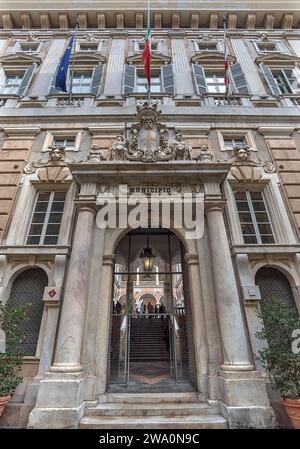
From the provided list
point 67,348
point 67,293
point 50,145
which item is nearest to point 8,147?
point 50,145

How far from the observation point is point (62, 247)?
26.9ft

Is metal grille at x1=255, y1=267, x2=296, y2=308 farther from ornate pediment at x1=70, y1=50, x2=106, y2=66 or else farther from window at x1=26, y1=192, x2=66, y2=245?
ornate pediment at x1=70, y1=50, x2=106, y2=66

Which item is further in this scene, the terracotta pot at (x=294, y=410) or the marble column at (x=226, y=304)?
the marble column at (x=226, y=304)

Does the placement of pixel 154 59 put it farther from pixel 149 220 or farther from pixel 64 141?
pixel 149 220

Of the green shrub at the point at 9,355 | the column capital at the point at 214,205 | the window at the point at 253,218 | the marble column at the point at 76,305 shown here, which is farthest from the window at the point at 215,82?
the green shrub at the point at 9,355

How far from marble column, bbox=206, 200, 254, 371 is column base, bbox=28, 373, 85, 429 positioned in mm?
3600

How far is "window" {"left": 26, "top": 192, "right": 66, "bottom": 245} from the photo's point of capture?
29.4 ft

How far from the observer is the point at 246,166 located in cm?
993

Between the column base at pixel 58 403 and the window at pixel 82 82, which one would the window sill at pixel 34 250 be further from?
the window at pixel 82 82

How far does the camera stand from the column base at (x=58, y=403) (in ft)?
17.7

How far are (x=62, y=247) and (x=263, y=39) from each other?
60.0ft

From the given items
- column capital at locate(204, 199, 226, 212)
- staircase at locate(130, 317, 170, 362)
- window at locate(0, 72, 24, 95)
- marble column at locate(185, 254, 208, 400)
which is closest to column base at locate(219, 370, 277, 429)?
marble column at locate(185, 254, 208, 400)

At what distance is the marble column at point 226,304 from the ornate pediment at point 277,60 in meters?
12.1

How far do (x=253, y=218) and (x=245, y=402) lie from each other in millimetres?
5889
